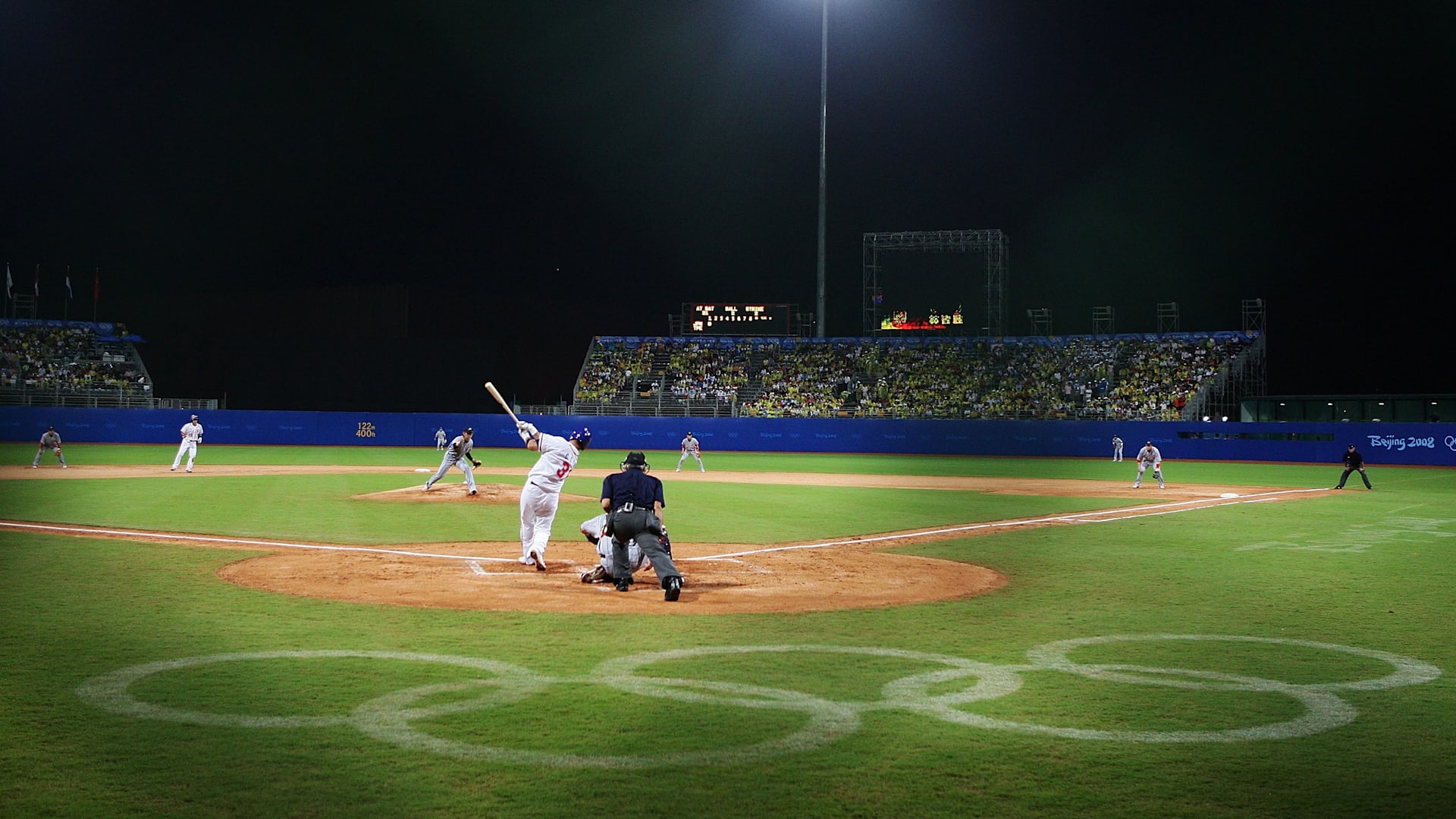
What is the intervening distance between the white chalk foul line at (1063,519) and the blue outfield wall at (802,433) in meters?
21.6

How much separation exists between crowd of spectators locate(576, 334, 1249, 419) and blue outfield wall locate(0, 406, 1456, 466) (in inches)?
108

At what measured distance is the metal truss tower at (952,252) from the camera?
63000mm

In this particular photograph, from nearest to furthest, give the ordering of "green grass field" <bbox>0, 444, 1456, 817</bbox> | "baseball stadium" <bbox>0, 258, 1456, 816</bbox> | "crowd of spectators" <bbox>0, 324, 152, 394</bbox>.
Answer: "green grass field" <bbox>0, 444, 1456, 817</bbox> → "baseball stadium" <bbox>0, 258, 1456, 816</bbox> → "crowd of spectators" <bbox>0, 324, 152, 394</bbox>

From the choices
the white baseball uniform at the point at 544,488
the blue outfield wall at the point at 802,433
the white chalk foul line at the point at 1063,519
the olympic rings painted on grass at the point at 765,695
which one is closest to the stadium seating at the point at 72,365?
the blue outfield wall at the point at 802,433

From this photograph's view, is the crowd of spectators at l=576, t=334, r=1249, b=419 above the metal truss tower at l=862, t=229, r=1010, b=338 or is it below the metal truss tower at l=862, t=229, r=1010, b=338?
below

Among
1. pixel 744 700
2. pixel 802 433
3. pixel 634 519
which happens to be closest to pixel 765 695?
pixel 744 700

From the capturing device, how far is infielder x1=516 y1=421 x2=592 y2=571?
13656 millimetres

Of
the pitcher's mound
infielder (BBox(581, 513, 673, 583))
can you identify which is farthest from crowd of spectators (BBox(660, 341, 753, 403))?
infielder (BBox(581, 513, 673, 583))

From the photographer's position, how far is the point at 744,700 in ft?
24.5

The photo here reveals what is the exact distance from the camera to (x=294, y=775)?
18.8ft

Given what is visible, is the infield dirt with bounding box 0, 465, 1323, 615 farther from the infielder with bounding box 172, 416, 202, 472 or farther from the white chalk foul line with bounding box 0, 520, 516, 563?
the infielder with bounding box 172, 416, 202, 472

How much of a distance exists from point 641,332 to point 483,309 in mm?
12496

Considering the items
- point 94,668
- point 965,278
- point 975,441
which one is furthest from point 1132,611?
point 965,278

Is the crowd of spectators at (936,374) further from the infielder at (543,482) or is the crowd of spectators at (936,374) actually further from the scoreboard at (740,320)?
the infielder at (543,482)
